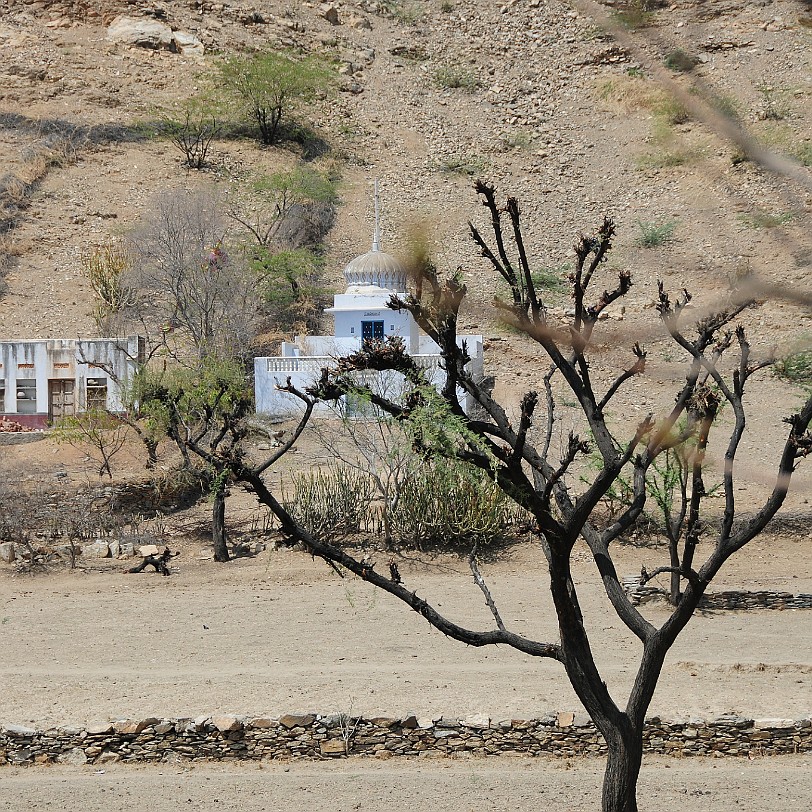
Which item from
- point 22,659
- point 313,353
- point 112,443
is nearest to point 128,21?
point 313,353

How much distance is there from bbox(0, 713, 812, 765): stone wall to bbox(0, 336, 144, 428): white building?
16.7 m

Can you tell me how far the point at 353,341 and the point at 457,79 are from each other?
3182 cm

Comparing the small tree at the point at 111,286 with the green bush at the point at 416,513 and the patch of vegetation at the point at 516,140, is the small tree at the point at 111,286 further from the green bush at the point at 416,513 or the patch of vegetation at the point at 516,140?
the patch of vegetation at the point at 516,140

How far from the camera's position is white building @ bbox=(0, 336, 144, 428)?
24438mm

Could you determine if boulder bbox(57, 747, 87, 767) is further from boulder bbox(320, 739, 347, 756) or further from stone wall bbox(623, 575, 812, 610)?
stone wall bbox(623, 575, 812, 610)

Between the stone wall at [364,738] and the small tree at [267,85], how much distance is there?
134 ft

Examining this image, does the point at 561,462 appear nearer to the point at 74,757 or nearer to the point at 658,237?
the point at 658,237

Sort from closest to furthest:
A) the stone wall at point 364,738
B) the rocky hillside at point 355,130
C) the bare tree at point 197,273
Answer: the stone wall at point 364,738 < the bare tree at point 197,273 < the rocky hillside at point 355,130

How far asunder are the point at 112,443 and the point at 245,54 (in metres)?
37.1

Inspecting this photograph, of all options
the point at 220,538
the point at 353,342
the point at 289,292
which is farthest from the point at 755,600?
the point at 289,292

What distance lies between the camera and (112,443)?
20672 millimetres

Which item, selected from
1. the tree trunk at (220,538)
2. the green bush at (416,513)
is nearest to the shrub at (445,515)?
the green bush at (416,513)

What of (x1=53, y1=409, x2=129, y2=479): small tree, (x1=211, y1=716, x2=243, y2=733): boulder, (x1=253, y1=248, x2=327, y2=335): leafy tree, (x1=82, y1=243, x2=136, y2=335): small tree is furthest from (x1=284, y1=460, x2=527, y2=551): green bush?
(x1=82, y1=243, x2=136, y2=335): small tree

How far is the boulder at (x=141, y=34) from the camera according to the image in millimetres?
51531
